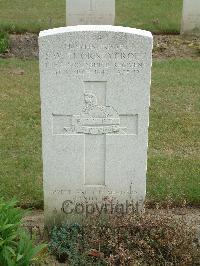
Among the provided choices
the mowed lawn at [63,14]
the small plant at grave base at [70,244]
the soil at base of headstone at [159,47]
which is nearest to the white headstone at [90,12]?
the mowed lawn at [63,14]

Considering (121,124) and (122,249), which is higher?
(121,124)

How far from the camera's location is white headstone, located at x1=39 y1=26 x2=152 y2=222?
4504mm

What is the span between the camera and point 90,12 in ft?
38.2

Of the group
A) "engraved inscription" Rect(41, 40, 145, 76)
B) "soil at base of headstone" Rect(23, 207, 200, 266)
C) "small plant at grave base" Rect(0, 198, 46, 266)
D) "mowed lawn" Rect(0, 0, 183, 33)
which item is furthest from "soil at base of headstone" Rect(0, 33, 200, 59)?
"small plant at grave base" Rect(0, 198, 46, 266)

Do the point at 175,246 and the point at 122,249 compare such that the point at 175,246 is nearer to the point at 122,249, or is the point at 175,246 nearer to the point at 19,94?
the point at 122,249

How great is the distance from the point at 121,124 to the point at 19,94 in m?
4.00

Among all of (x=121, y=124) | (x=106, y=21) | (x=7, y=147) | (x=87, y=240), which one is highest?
(x=106, y=21)

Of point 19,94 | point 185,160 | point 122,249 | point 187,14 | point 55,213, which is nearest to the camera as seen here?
point 122,249

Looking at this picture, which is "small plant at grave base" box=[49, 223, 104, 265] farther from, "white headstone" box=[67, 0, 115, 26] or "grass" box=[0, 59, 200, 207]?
"white headstone" box=[67, 0, 115, 26]

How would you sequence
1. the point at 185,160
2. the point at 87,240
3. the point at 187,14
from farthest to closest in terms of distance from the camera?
the point at 187,14
the point at 185,160
the point at 87,240

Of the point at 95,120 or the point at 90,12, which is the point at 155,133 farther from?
the point at 90,12

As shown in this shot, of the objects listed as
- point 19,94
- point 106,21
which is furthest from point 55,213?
point 106,21

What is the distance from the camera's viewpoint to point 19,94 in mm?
8477

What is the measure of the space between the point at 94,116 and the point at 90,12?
7.31 metres
